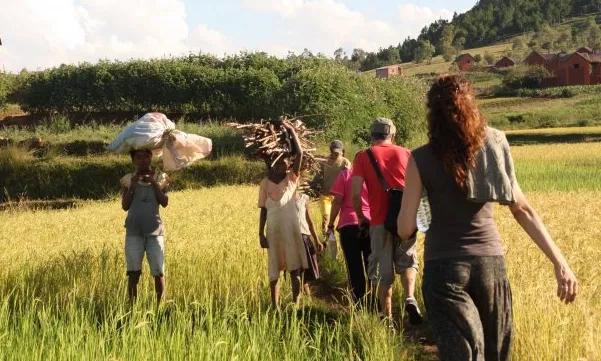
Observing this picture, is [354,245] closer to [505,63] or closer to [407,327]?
[407,327]

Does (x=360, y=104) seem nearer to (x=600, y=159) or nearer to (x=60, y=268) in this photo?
(x=600, y=159)

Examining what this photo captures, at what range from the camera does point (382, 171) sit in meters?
7.27

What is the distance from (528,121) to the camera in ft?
213

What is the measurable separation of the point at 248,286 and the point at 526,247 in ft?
10.7

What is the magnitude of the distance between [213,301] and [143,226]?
99 centimetres

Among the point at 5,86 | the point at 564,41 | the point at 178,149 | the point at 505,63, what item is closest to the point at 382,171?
the point at 178,149

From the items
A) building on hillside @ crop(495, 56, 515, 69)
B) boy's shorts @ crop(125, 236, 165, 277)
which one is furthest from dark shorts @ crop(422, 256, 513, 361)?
building on hillside @ crop(495, 56, 515, 69)

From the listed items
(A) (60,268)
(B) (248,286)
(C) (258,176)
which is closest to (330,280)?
(B) (248,286)

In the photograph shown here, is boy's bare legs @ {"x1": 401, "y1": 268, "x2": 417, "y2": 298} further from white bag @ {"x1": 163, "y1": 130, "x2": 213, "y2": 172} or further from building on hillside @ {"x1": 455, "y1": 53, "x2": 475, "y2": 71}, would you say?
building on hillside @ {"x1": 455, "y1": 53, "x2": 475, "y2": 71}

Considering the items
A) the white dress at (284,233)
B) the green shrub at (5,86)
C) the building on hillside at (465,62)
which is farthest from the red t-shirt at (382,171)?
the building on hillside at (465,62)

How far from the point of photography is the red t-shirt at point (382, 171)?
727cm

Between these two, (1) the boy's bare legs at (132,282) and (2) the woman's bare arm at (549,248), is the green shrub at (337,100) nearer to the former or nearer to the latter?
(1) the boy's bare legs at (132,282)

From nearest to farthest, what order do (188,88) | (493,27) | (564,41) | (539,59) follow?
(188,88) < (539,59) < (564,41) < (493,27)

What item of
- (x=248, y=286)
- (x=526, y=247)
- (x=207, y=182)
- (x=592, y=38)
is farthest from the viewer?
(x=592, y=38)
